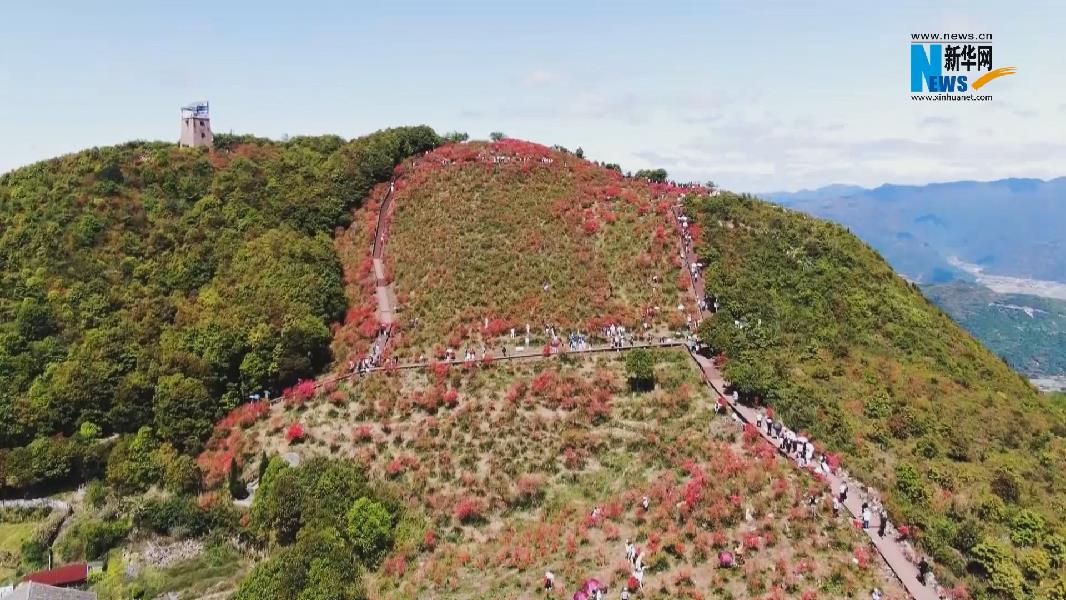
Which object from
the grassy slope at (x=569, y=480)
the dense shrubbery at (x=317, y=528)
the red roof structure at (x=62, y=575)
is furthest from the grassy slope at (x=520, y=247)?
the red roof structure at (x=62, y=575)

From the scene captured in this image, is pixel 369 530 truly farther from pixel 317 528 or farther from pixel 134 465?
pixel 134 465

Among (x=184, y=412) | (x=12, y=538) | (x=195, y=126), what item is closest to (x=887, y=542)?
(x=184, y=412)

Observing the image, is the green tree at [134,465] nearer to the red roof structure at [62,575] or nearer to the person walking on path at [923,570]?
the red roof structure at [62,575]

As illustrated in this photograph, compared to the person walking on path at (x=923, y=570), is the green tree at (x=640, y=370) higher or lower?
higher

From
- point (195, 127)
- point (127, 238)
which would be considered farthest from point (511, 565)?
point (195, 127)

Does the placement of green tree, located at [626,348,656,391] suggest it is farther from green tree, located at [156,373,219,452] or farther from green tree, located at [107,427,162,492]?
green tree, located at [107,427,162,492]

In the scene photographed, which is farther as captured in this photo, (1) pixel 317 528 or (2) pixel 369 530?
(1) pixel 317 528

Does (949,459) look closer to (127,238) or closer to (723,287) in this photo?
(723,287)
